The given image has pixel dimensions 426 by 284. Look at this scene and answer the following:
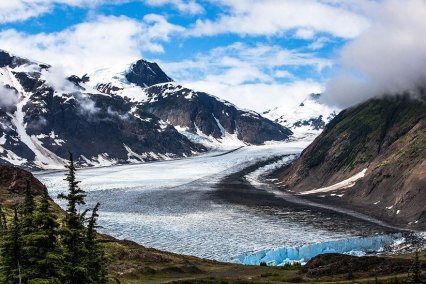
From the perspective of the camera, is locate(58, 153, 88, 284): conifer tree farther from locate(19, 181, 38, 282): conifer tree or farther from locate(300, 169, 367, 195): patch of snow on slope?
locate(300, 169, 367, 195): patch of snow on slope

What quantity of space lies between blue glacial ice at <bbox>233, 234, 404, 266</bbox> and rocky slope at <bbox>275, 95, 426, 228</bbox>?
46.6 feet

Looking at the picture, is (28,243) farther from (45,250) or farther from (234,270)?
(234,270)

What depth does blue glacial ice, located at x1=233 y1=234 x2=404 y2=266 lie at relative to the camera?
9406 cm

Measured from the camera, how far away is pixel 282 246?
99.8 m

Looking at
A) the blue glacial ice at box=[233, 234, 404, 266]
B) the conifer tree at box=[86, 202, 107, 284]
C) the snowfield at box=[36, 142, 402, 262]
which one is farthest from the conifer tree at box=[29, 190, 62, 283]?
the snowfield at box=[36, 142, 402, 262]

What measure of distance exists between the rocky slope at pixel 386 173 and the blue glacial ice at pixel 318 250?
1419 cm

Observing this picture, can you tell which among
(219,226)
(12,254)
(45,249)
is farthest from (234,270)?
(12,254)

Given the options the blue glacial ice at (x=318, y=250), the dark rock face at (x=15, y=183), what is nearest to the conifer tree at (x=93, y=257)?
the blue glacial ice at (x=318, y=250)

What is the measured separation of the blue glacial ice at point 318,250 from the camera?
9406 centimetres

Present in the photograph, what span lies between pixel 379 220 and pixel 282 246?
32.2 metres

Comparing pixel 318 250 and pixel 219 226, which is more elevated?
pixel 219 226

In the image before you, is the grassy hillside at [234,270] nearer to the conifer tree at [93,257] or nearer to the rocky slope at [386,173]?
the conifer tree at [93,257]

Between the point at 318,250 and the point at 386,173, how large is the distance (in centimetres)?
5700

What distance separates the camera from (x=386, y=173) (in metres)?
148
